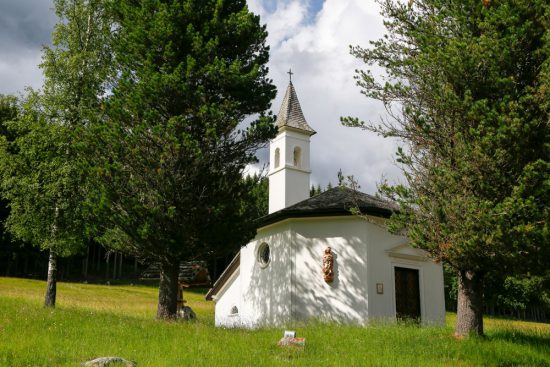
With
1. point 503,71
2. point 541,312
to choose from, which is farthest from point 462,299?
point 541,312

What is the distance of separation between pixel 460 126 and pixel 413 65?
5.86 feet

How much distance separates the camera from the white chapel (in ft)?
54.6

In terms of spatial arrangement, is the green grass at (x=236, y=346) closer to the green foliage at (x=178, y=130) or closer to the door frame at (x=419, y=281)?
the green foliage at (x=178, y=130)

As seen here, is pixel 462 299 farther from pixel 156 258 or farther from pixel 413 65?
pixel 156 258

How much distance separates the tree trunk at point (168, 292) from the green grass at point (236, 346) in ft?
5.25

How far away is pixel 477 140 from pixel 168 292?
30.6ft

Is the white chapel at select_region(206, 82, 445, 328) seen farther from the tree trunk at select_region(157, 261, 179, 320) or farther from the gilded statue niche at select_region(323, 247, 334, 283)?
the tree trunk at select_region(157, 261, 179, 320)

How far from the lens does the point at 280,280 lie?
59.7ft

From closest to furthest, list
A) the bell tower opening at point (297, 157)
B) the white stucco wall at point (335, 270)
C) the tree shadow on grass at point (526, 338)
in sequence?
1. the tree shadow on grass at point (526, 338)
2. the white stucco wall at point (335, 270)
3. the bell tower opening at point (297, 157)

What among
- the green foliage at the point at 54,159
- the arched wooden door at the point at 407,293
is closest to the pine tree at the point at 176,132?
the green foliage at the point at 54,159

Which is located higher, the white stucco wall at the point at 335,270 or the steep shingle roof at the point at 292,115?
the steep shingle roof at the point at 292,115

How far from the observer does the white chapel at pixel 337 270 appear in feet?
54.6

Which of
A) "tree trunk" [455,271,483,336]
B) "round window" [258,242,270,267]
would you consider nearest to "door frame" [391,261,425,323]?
"round window" [258,242,270,267]

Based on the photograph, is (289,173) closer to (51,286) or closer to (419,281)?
(419,281)
